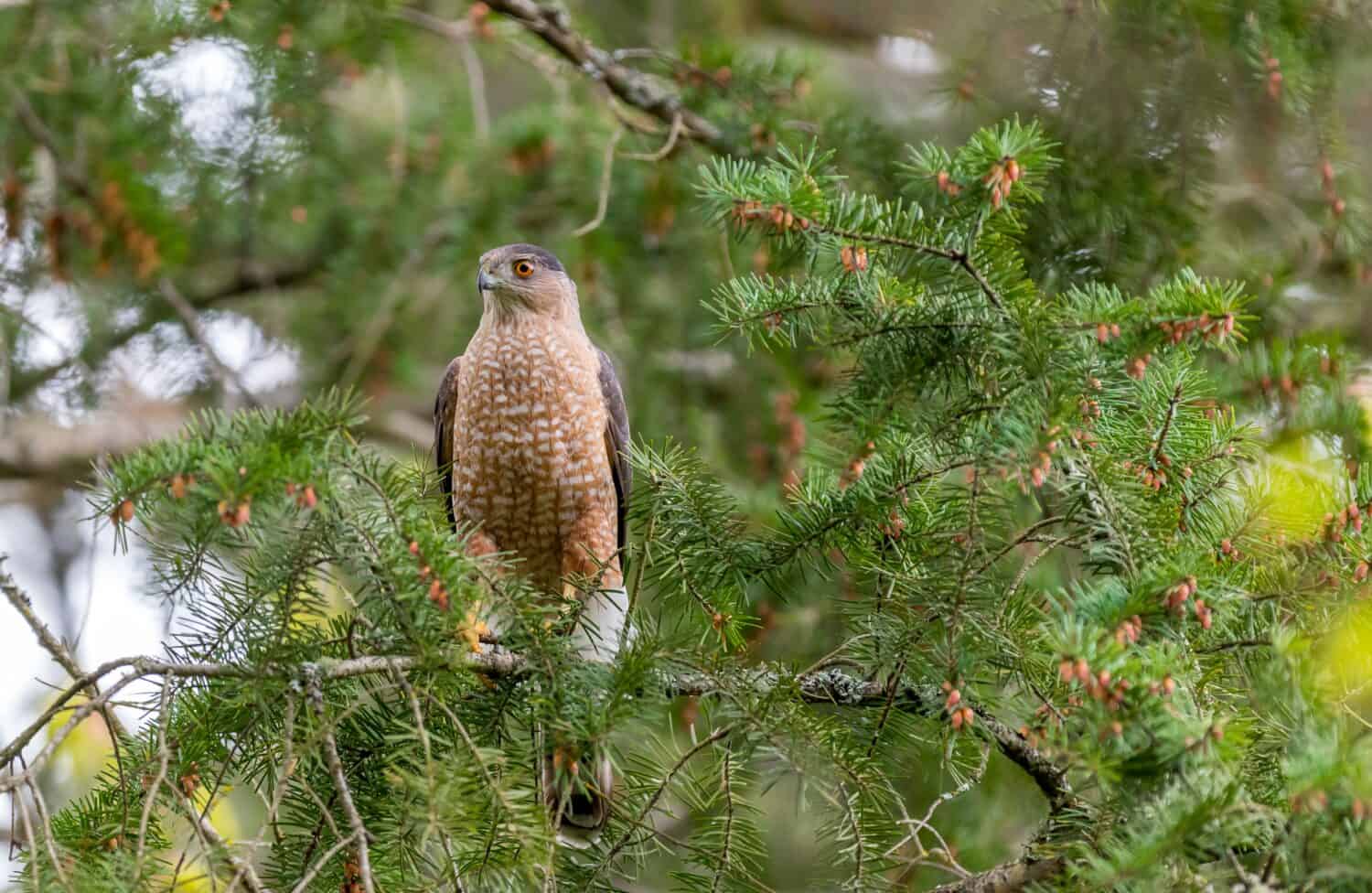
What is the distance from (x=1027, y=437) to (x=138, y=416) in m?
5.22

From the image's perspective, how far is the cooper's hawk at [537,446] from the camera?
374 cm

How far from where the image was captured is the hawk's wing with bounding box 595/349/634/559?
157 inches

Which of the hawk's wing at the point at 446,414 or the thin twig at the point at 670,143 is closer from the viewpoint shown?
the thin twig at the point at 670,143

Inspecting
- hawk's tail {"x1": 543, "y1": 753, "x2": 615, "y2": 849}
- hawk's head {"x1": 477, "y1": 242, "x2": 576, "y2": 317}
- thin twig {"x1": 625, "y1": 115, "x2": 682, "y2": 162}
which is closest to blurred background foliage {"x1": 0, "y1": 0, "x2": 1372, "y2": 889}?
thin twig {"x1": 625, "y1": 115, "x2": 682, "y2": 162}

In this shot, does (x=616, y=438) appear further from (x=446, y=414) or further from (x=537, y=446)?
(x=446, y=414)

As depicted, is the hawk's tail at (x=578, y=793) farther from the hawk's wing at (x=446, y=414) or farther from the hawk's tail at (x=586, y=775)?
the hawk's wing at (x=446, y=414)

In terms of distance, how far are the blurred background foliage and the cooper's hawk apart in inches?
23.2

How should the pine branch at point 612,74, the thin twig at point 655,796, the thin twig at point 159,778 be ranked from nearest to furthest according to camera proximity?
1. the thin twig at point 159,778
2. the thin twig at point 655,796
3. the pine branch at point 612,74

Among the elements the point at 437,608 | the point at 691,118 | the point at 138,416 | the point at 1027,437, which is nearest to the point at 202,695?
the point at 437,608

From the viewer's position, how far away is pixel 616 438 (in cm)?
400

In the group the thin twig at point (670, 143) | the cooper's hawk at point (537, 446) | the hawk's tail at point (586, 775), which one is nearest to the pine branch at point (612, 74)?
the thin twig at point (670, 143)

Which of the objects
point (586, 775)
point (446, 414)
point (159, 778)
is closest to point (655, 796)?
point (586, 775)

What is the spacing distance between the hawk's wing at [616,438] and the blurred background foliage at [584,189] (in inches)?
22.6

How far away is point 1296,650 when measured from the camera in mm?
1852
